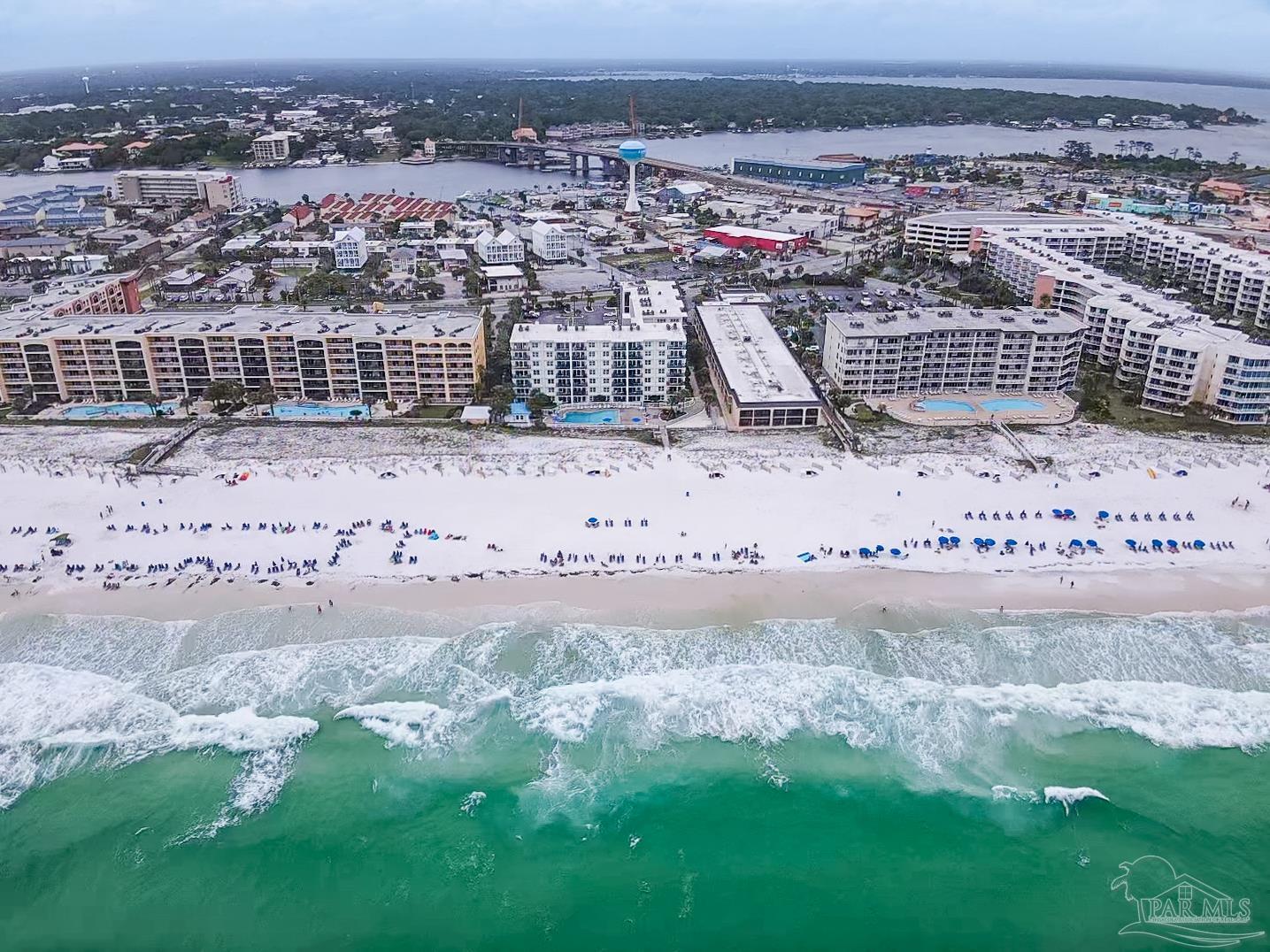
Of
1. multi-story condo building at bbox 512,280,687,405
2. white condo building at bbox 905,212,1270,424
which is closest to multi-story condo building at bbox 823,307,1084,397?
white condo building at bbox 905,212,1270,424

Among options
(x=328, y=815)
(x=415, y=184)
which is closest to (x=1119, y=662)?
(x=328, y=815)

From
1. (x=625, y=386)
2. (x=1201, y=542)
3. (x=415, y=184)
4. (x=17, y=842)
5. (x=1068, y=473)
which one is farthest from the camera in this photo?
(x=415, y=184)

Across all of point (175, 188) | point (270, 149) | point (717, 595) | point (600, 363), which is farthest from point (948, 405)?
point (270, 149)

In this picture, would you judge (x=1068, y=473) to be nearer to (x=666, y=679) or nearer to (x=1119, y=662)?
(x=1119, y=662)

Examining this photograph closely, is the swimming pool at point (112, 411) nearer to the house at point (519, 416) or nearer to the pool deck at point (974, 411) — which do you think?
the house at point (519, 416)

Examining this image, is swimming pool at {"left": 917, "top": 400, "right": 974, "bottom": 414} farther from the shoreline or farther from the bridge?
the bridge

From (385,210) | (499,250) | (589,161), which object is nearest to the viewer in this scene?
(499,250)

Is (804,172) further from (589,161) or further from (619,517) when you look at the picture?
(619,517)
